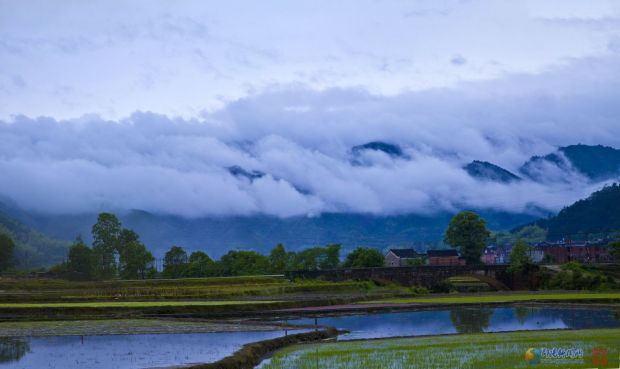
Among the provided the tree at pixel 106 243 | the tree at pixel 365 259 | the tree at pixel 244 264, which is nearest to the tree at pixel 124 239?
the tree at pixel 106 243

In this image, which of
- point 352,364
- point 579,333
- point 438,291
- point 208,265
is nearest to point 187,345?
point 352,364

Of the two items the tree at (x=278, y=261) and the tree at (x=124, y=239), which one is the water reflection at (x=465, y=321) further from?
the tree at (x=124, y=239)

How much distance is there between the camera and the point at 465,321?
62062mm

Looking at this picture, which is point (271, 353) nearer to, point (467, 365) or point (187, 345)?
point (187, 345)

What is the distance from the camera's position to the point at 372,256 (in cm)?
15000

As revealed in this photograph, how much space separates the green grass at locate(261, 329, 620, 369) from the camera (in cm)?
3466

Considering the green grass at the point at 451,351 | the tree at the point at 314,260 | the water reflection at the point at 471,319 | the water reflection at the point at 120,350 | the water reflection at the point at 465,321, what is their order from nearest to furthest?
the green grass at the point at 451,351 → the water reflection at the point at 120,350 → the water reflection at the point at 465,321 → the water reflection at the point at 471,319 → the tree at the point at 314,260

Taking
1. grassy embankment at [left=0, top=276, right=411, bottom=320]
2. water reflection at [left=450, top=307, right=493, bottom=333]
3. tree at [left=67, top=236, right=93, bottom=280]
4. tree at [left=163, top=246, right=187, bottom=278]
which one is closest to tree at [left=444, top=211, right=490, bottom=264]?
grassy embankment at [left=0, top=276, right=411, bottom=320]

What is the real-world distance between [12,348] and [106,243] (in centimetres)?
10569

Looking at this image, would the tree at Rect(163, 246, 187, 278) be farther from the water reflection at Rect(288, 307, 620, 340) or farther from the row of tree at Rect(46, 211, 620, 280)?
the water reflection at Rect(288, 307, 620, 340)

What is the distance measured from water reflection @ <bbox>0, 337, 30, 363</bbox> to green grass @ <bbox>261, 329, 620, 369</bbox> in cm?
1320

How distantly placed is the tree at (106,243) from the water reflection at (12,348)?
3859 inches

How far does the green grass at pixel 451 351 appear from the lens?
114ft

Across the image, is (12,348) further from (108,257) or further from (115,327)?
(108,257)
